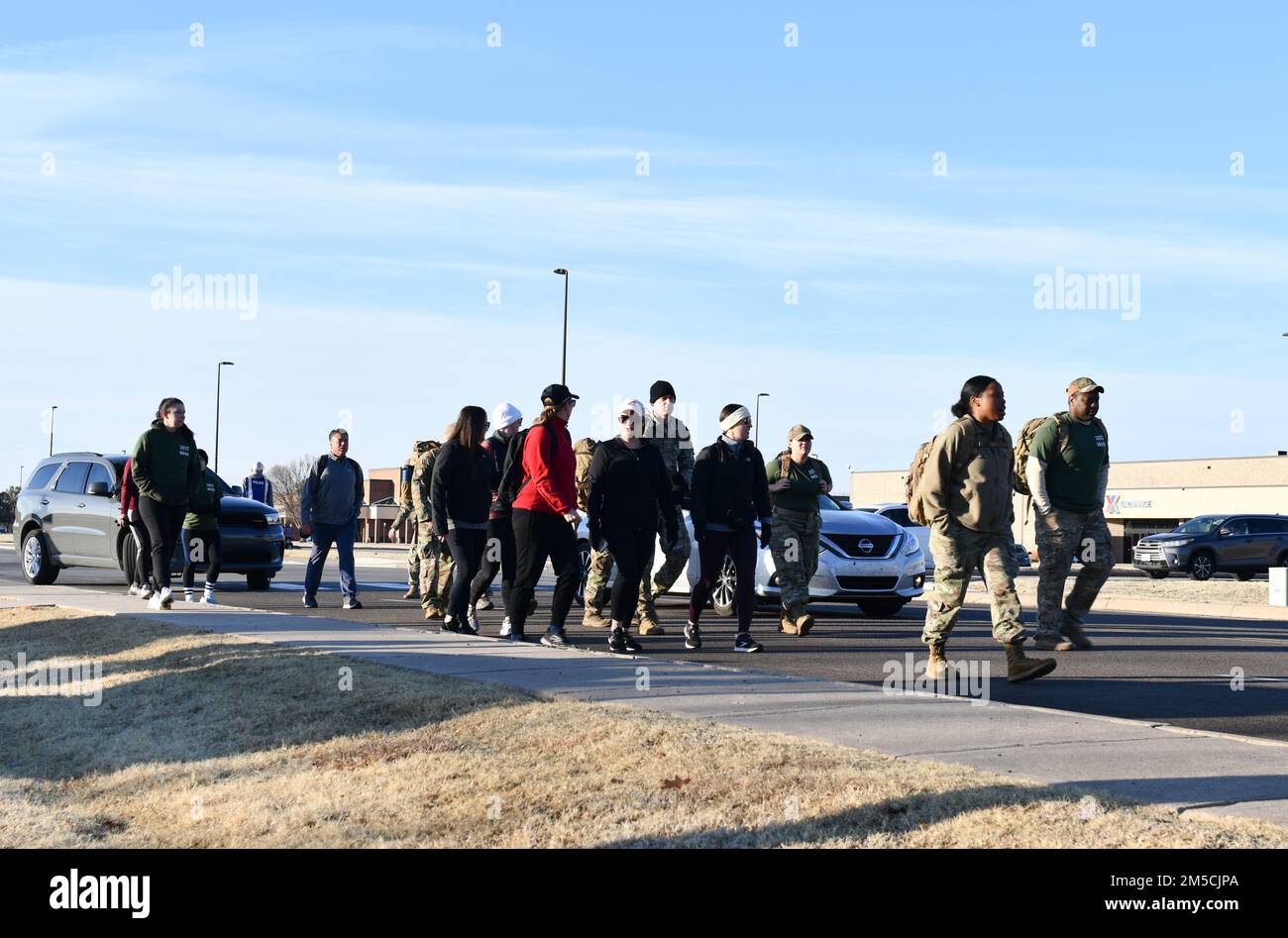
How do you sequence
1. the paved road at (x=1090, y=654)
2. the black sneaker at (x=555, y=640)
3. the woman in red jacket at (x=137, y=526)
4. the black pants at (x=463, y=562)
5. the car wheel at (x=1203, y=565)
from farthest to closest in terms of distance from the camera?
1. the car wheel at (x=1203, y=565)
2. the woman in red jacket at (x=137, y=526)
3. the black pants at (x=463, y=562)
4. the black sneaker at (x=555, y=640)
5. the paved road at (x=1090, y=654)

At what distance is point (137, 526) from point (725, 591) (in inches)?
238

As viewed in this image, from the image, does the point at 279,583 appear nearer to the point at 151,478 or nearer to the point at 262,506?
the point at 262,506

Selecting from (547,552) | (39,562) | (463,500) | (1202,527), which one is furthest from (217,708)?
(1202,527)

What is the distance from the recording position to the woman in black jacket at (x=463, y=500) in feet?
40.4

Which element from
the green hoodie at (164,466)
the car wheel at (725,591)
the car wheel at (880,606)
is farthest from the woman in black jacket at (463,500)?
the car wheel at (880,606)

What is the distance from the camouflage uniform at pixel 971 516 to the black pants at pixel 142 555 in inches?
311

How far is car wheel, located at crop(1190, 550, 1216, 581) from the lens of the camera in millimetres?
33406

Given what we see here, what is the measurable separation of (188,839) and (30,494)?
1475cm

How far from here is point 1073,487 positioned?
11242 millimetres

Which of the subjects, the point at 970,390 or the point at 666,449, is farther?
the point at 666,449

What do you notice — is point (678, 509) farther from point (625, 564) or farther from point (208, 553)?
point (208, 553)

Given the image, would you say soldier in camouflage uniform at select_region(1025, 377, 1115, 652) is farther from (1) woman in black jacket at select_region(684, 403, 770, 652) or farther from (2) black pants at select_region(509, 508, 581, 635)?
(2) black pants at select_region(509, 508, 581, 635)

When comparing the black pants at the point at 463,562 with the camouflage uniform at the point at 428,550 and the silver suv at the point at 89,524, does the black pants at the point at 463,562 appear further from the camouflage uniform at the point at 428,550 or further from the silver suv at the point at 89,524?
the silver suv at the point at 89,524

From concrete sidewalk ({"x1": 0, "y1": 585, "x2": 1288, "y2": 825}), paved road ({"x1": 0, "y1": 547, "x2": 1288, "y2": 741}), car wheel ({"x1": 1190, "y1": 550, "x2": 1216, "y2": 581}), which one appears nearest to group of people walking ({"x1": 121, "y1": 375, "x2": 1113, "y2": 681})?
paved road ({"x1": 0, "y1": 547, "x2": 1288, "y2": 741})
